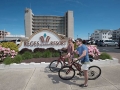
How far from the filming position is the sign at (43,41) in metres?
9.52

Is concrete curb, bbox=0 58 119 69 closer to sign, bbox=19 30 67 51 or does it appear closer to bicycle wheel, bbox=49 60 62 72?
bicycle wheel, bbox=49 60 62 72

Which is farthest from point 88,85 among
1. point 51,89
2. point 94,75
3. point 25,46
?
point 25,46

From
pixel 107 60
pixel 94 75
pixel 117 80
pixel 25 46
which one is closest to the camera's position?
pixel 117 80

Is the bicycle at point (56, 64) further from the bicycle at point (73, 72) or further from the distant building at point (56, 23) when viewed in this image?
the distant building at point (56, 23)

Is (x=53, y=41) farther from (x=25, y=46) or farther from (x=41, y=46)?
(x=25, y=46)

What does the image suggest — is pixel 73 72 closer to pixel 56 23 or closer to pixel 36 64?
pixel 36 64

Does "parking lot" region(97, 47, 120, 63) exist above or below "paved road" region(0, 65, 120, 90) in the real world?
above

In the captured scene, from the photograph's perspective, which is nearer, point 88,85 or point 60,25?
point 88,85

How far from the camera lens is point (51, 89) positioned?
3445 millimetres

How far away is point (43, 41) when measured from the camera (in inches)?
378

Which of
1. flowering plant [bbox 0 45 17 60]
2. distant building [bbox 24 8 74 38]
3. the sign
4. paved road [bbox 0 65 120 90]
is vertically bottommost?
paved road [bbox 0 65 120 90]

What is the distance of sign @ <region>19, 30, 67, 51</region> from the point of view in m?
9.52

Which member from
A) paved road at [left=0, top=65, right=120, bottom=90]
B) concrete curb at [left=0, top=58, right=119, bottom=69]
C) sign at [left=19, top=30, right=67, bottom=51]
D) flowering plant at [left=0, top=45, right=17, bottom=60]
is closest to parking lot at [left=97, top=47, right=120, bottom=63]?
concrete curb at [left=0, top=58, right=119, bottom=69]

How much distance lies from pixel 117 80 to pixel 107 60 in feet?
7.94
